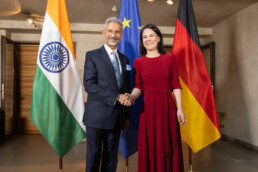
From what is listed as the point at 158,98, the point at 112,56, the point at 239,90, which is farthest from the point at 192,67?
the point at 239,90

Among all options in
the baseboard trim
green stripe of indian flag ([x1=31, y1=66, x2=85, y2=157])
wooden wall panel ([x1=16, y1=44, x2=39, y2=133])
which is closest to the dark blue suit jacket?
green stripe of indian flag ([x1=31, y1=66, x2=85, y2=157])

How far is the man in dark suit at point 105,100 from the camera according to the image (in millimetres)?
1674

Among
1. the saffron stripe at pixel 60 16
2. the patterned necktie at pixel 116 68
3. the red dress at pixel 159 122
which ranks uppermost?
the saffron stripe at pixel 60 16

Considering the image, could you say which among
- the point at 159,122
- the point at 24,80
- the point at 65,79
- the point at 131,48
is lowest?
the point at 159,122

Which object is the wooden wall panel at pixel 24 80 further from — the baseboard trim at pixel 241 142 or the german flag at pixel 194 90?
the baseboard trim at pixel 241 142

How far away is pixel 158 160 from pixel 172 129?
27 centimetres

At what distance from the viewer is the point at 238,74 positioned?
4.32m

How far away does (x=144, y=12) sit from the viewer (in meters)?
4.43

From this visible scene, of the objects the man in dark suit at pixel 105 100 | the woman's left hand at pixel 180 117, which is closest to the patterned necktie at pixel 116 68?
the man in dark suit at pixel 105 100

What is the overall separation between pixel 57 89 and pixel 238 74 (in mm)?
3603

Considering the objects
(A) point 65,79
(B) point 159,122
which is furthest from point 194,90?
(A) point 65,79

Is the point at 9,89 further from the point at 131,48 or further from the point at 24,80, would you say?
the point at 131,48

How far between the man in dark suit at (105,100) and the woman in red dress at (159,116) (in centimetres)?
17

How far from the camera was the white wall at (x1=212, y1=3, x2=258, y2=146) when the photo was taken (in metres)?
3.88
